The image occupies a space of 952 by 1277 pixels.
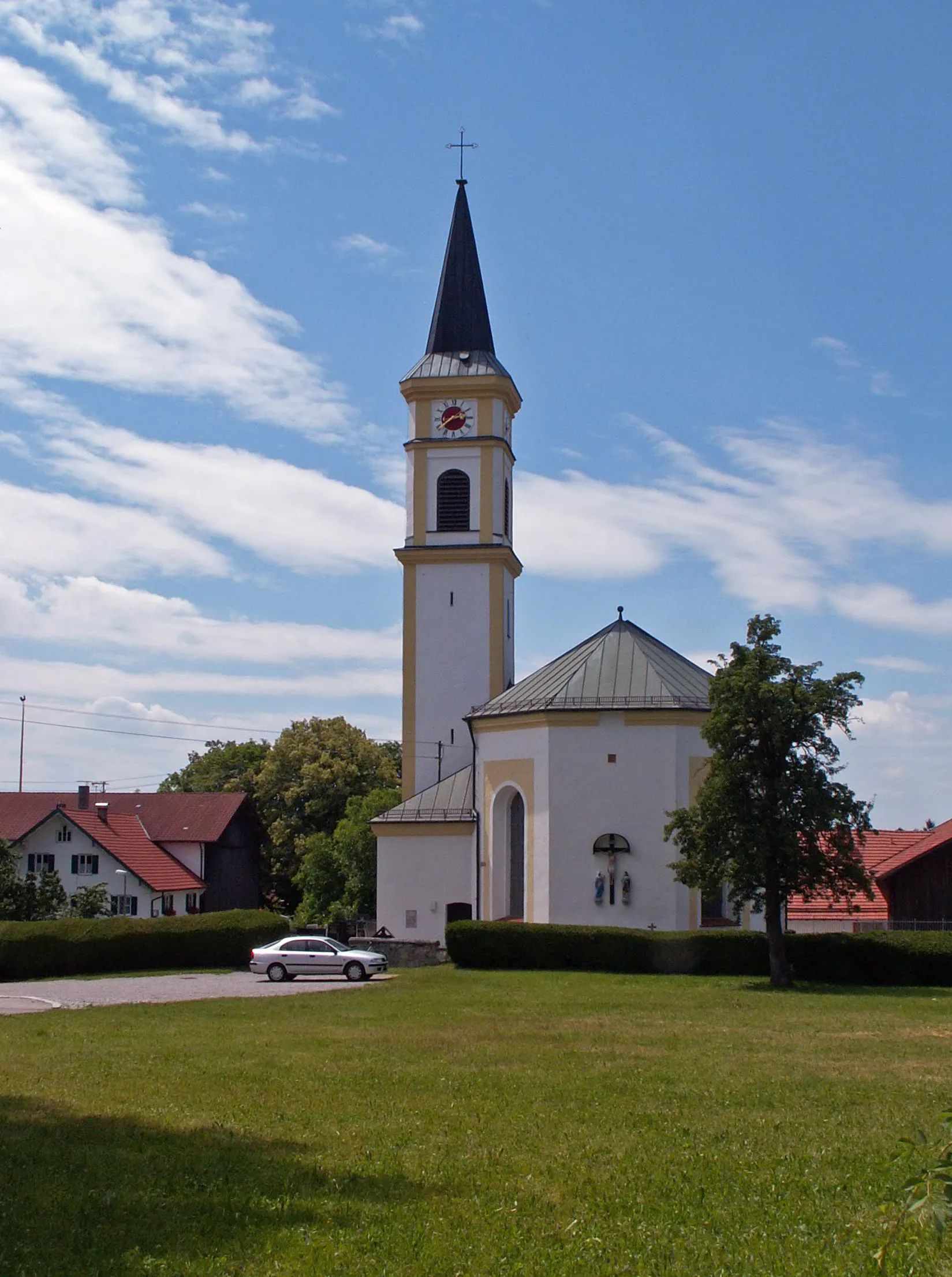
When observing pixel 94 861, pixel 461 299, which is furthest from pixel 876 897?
pixel 94 861

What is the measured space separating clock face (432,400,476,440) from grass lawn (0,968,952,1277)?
27151mm

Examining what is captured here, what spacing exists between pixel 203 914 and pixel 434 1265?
3193 cm

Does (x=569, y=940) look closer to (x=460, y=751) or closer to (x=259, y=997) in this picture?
(x=259, y=997)

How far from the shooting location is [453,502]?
43812 millimetres

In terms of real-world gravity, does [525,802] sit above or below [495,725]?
below

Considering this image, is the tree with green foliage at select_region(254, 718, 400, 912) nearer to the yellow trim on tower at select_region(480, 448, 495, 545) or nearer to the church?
the church

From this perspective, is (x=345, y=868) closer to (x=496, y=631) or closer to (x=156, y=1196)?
(x=496, y=631)

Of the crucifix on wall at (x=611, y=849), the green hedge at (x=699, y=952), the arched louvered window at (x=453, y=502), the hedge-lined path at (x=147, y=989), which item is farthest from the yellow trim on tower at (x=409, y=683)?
the green hedge at (x=699, y=952)

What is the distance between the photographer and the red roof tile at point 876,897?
4581cm

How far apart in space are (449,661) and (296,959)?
41.9 feet

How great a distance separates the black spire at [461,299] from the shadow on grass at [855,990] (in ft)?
82.6

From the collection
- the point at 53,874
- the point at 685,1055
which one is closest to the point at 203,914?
the point at 53,874

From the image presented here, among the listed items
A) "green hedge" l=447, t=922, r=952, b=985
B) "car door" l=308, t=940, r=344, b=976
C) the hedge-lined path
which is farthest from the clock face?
the hedge-lined path

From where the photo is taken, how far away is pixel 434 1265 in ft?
25.7
